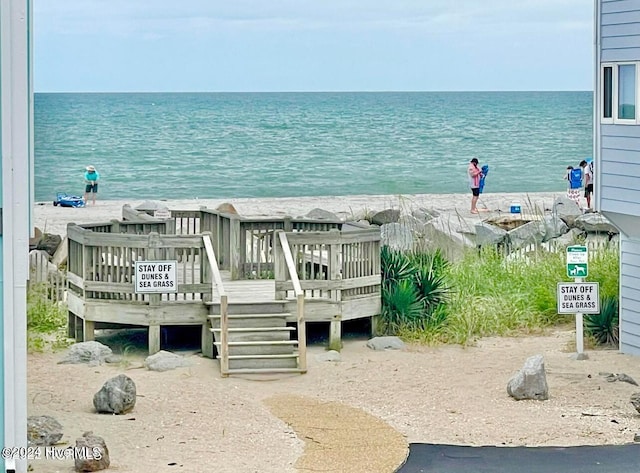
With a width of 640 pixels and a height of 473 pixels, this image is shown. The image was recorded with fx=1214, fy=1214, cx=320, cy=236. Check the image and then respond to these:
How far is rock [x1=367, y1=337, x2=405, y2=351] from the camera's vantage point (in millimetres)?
16547

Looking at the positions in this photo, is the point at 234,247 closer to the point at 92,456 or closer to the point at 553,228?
the point at 92,456

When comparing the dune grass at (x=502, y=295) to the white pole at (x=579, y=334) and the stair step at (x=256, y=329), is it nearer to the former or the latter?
the white pole at (x=579, y=334)

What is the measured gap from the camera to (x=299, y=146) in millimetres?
84000

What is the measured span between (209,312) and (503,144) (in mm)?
71288

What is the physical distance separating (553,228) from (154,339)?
493 inches

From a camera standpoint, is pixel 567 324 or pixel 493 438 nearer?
pixel 493 438

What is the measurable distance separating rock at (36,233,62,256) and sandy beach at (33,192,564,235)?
32.9 ft

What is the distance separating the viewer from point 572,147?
3282 inches

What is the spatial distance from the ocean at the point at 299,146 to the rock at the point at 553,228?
31.6 metres

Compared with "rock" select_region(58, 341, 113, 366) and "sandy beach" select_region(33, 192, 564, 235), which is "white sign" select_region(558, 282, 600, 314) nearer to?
"rock" select_region(58, 341, 113, 366)

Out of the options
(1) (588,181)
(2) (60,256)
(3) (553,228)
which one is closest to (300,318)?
(2) (60,256)

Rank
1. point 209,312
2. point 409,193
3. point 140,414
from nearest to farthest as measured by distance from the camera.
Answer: point 140,414
point 209,312
point 409,193

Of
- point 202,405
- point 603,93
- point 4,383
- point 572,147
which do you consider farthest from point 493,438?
point 572,147

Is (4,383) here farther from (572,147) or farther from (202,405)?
(572,147)
